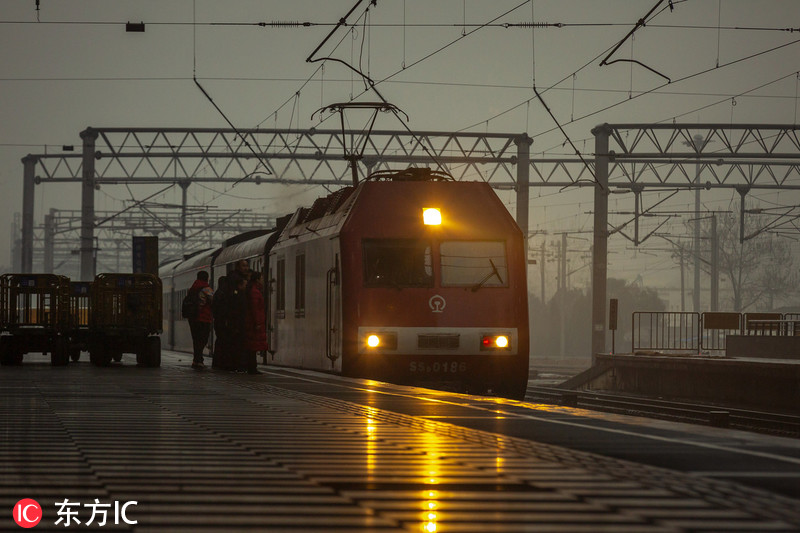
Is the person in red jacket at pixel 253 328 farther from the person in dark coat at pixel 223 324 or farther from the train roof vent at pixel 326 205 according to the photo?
the train roof vent at pixel 326 205

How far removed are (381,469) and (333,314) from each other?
12.0m

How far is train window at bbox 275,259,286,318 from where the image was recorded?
77.1 feet

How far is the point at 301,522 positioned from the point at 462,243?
1381 cm

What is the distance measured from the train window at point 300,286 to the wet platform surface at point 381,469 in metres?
9.17

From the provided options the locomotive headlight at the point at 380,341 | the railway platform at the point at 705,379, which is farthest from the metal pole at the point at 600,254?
the locomotive headlight at the point at 380,341

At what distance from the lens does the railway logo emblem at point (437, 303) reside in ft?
60.2

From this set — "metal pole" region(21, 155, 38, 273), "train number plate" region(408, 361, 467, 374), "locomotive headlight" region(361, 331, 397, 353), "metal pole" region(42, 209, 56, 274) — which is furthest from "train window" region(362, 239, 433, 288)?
"metal pole" region(42, 209, 56, 274)

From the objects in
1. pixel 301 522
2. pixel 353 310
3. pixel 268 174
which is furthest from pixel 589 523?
pixel 268 174

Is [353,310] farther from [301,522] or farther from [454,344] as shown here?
→ [301,522]

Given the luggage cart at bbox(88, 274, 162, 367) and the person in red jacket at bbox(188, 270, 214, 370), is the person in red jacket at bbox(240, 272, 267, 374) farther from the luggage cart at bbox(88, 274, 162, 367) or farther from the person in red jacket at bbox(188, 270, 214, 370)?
the luggage cart at bbox(88, 274, 162, 367)

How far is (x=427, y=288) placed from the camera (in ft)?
60.4

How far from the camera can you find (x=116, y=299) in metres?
26.8

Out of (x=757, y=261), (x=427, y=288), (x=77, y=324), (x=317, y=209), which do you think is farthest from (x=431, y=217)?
(x=757, y=261)

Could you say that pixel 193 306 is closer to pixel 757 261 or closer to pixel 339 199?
pixel 339 199
